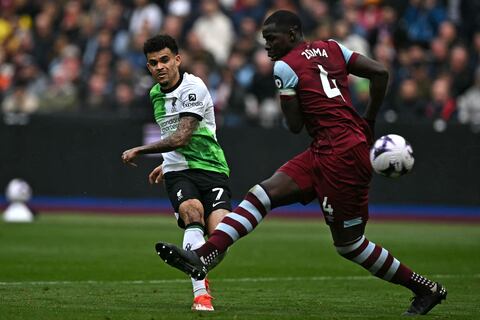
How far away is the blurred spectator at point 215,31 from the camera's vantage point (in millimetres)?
23875

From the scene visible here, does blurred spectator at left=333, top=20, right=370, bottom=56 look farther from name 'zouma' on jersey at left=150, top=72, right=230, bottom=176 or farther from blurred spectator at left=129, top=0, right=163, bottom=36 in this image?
name 'zouma' on jersey at left=150, top=72, right=230, bottom=176

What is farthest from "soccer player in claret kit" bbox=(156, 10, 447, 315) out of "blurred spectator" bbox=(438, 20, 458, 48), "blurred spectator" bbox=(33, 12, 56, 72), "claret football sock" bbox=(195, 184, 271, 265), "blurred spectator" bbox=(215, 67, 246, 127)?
"blurred spectator" bbox=(33, 12, 56, 72)

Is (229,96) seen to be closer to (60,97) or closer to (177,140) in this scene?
(60,97)

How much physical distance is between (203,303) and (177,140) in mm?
1370

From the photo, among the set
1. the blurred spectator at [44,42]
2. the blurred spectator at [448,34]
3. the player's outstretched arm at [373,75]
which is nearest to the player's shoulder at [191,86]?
the player's outstretched arm at [373,75]

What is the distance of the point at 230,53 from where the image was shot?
23484mm

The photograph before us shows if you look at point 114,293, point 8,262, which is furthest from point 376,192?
point 114,293

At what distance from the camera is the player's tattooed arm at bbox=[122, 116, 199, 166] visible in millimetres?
9492

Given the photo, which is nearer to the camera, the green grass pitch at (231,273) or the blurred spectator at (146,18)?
the green grass pitch at (231,273)

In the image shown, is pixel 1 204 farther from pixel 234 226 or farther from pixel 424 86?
pixel 234 226

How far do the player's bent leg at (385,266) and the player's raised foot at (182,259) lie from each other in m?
1.17

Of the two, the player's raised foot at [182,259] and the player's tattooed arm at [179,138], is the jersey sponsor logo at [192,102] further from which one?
the player's raised foot at [182,259]

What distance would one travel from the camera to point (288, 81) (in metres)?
9.20

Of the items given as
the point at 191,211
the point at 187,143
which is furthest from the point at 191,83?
the point at 191,211
